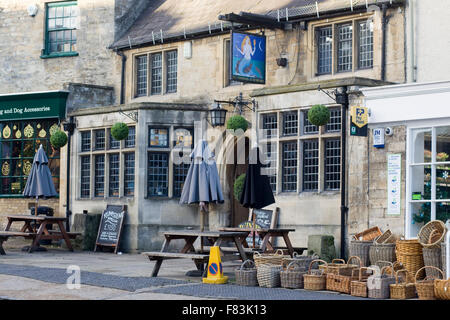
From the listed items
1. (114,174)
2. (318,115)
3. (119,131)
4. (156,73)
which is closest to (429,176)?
(318,115)

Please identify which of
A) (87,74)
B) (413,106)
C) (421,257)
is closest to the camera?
(421,257)

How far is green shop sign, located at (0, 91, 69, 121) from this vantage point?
2530cm

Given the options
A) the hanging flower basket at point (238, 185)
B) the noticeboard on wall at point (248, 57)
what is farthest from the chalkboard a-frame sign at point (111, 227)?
the noticeboard on wall at point (248, 57)

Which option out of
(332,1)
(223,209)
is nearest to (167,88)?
(223,209)

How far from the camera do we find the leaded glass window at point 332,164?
19172 millimetres

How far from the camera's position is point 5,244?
82.8ft

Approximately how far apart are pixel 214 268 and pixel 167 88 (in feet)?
35.1

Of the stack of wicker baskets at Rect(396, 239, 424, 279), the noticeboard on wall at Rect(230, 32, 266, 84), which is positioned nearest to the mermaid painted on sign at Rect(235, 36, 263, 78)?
the noticeboard on wall at Rect(230, 32, 266, 84)

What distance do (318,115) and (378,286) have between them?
576 centimetres

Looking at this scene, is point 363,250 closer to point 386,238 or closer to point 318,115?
point 386,238

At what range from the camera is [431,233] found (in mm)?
14281

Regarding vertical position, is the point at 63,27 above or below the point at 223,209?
above

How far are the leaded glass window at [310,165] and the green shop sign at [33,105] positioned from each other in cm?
833
